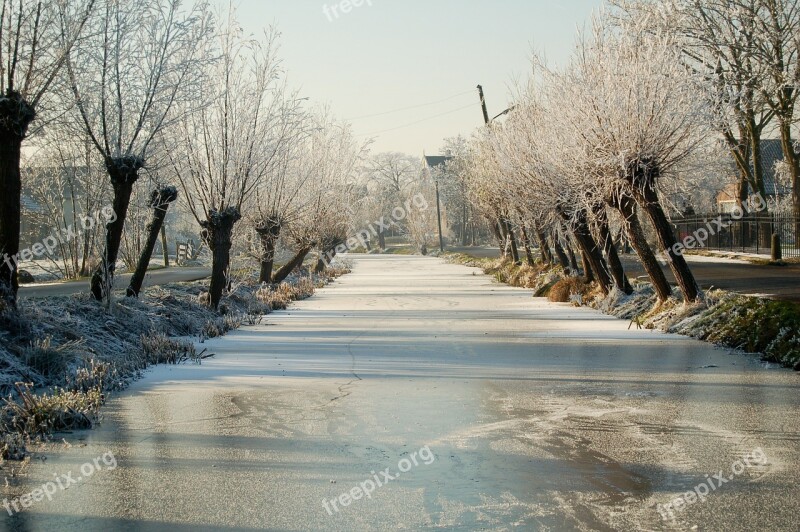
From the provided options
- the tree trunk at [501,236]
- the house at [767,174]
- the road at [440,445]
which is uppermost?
the house at [767,174]

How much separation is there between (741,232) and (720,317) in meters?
26.6

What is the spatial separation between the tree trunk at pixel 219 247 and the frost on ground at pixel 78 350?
81 centimetres

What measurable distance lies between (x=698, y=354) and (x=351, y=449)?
296 inches

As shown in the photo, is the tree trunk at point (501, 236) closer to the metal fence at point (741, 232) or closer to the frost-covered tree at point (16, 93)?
the metal fence at point (741, 232)

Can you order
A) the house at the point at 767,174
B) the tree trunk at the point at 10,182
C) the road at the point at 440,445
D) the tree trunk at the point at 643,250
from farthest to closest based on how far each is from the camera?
the house at the point at 767,174
the tree trunk at the point at 643,250
the tree trunk at the point at 10,182
the road at the point at 440,445

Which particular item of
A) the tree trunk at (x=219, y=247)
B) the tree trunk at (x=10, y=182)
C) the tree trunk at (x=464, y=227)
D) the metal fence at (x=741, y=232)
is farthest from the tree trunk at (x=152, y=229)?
the tree trunk at (x=464, y=227)

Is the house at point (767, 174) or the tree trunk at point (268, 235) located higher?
the house at point (767, 174)

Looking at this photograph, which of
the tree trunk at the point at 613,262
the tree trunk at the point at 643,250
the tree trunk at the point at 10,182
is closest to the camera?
the tree trunk at the point at 10,182

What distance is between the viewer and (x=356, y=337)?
648 inches

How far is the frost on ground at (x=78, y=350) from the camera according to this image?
8.62 m

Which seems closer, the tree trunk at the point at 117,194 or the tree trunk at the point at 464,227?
the tree trunk at the point at 117,194

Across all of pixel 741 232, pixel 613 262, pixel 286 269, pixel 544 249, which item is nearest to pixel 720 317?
pixel 613 262

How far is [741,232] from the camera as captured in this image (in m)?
39.9

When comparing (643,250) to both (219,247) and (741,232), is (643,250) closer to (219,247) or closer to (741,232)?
(219,247)
